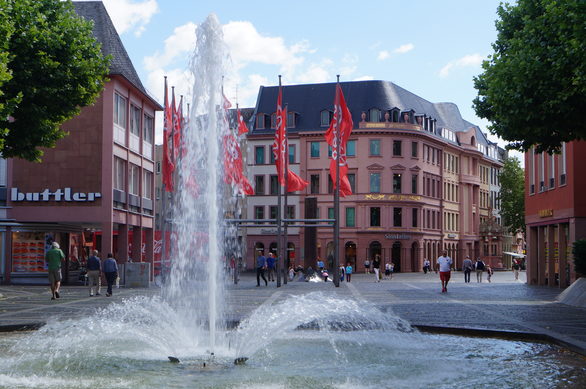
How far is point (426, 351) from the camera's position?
13031 millimetres

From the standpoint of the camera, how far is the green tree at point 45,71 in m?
24.4

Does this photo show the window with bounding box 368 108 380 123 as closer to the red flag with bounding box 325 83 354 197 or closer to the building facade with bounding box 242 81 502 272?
the building facade with bounding box 242 81 502 272

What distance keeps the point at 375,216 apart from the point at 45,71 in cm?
6236

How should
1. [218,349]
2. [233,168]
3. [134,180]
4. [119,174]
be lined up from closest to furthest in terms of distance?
[218,349], [233,168], [119,174], [134,180]

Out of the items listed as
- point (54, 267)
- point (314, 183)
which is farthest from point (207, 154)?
point (314, 183)

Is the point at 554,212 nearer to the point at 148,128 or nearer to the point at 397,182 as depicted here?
the point at 148,128

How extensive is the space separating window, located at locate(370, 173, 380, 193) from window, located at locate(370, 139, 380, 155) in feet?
7.56

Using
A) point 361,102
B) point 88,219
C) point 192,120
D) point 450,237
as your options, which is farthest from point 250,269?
point 192,120

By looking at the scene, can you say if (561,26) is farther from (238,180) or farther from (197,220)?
(238,180)

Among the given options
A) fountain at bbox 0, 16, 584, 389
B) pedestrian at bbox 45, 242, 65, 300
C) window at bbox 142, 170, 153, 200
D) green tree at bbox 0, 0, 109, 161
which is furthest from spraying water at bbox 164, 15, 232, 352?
window at bbox 142, 170, 153, 200

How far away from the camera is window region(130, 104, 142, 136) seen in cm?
4747

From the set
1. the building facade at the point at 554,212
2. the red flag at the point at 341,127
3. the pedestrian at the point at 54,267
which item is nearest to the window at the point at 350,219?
the building facade at the point at 554,212

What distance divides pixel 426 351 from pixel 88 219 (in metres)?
31.8

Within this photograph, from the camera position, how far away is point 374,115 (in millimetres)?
86812
